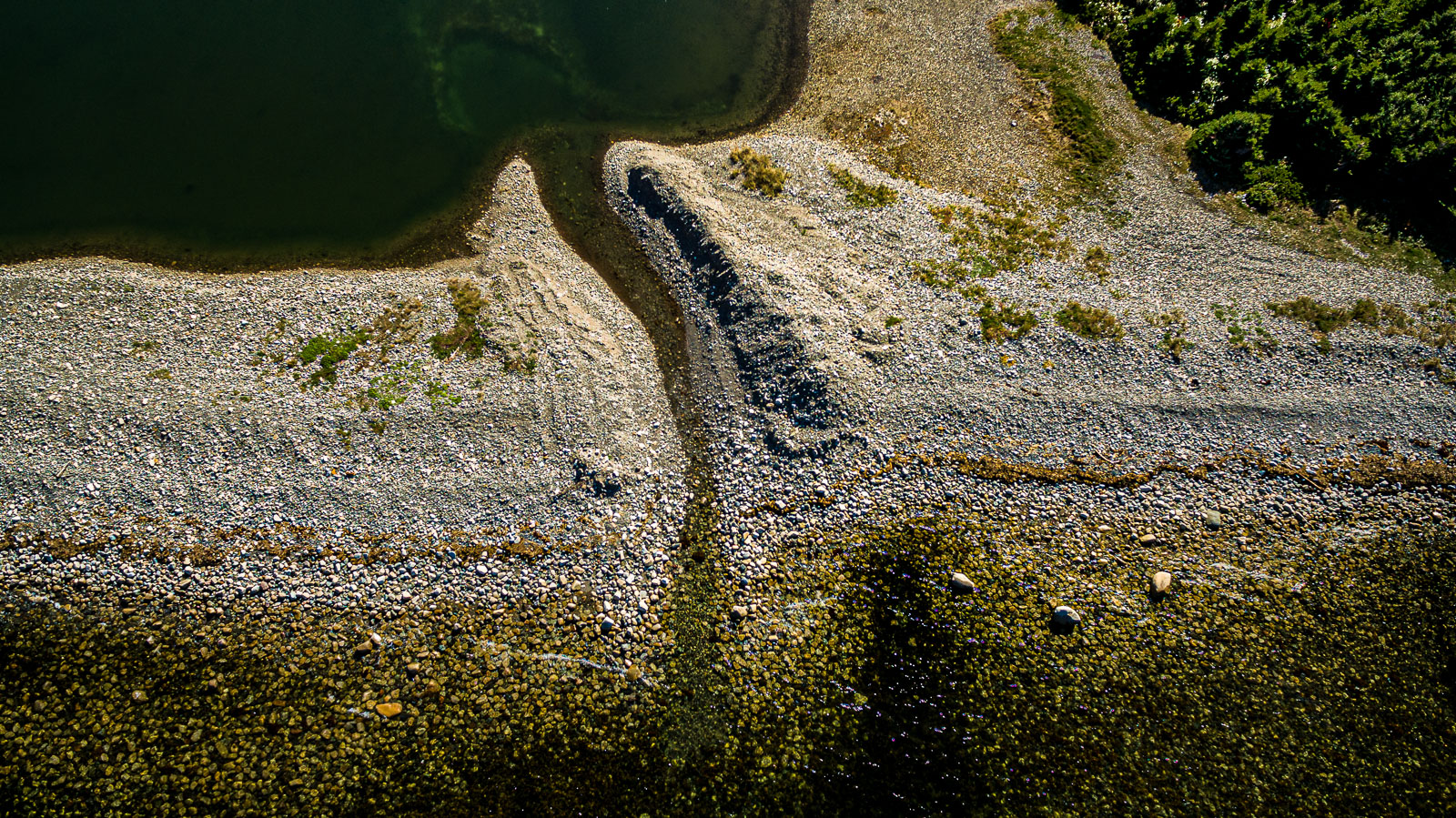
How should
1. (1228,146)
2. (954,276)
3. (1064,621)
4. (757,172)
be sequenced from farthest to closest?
(1228,146)
(757,172)
(954,276)
(1064,621)

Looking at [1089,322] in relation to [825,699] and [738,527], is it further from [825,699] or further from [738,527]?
[825,699]

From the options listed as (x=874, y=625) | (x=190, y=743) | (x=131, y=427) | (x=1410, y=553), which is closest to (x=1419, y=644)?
(x=1410, y=553)

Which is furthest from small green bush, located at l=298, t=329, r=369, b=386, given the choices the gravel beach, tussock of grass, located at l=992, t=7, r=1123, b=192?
tussock of grass, located at l=992, t=7, r=1123, b=192

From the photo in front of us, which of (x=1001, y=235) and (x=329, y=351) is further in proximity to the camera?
(x=1001, y=235)

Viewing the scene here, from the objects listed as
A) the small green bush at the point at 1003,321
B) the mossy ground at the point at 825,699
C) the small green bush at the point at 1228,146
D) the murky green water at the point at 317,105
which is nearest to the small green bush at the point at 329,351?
the murky green water at the point at 317,105

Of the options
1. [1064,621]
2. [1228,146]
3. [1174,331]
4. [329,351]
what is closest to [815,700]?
[1064,621]

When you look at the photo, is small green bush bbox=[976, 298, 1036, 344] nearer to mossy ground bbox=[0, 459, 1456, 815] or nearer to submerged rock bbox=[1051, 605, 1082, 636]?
mossy ground bbox=[0, 459, 1456, 815]
